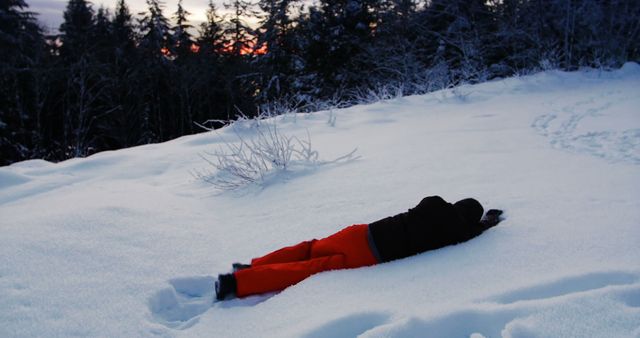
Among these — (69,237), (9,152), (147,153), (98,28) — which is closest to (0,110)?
(9,152)

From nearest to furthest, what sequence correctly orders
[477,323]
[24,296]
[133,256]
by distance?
[477,323] < [24,296] < [133,256]

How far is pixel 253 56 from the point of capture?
26047mm

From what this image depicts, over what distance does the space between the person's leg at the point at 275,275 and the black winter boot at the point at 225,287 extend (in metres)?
0.02

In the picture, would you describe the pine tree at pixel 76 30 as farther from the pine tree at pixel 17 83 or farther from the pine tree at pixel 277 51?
the pine tree at pixel 277 51

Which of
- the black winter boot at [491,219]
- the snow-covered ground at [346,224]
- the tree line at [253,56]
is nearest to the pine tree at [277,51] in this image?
the tree line at [253,56]

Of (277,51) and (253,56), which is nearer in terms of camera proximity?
(277,51)

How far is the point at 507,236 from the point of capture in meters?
2.30

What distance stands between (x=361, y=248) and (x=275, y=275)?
0.46 m

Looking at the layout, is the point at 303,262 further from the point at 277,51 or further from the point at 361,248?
the point at 277,51

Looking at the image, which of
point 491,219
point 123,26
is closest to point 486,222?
point 491,219

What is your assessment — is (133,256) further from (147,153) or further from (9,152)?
(9,152)

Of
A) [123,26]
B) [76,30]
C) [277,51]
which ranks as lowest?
[277,51]

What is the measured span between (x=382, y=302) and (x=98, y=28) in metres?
32.8

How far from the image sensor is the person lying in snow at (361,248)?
2232 millimetres
